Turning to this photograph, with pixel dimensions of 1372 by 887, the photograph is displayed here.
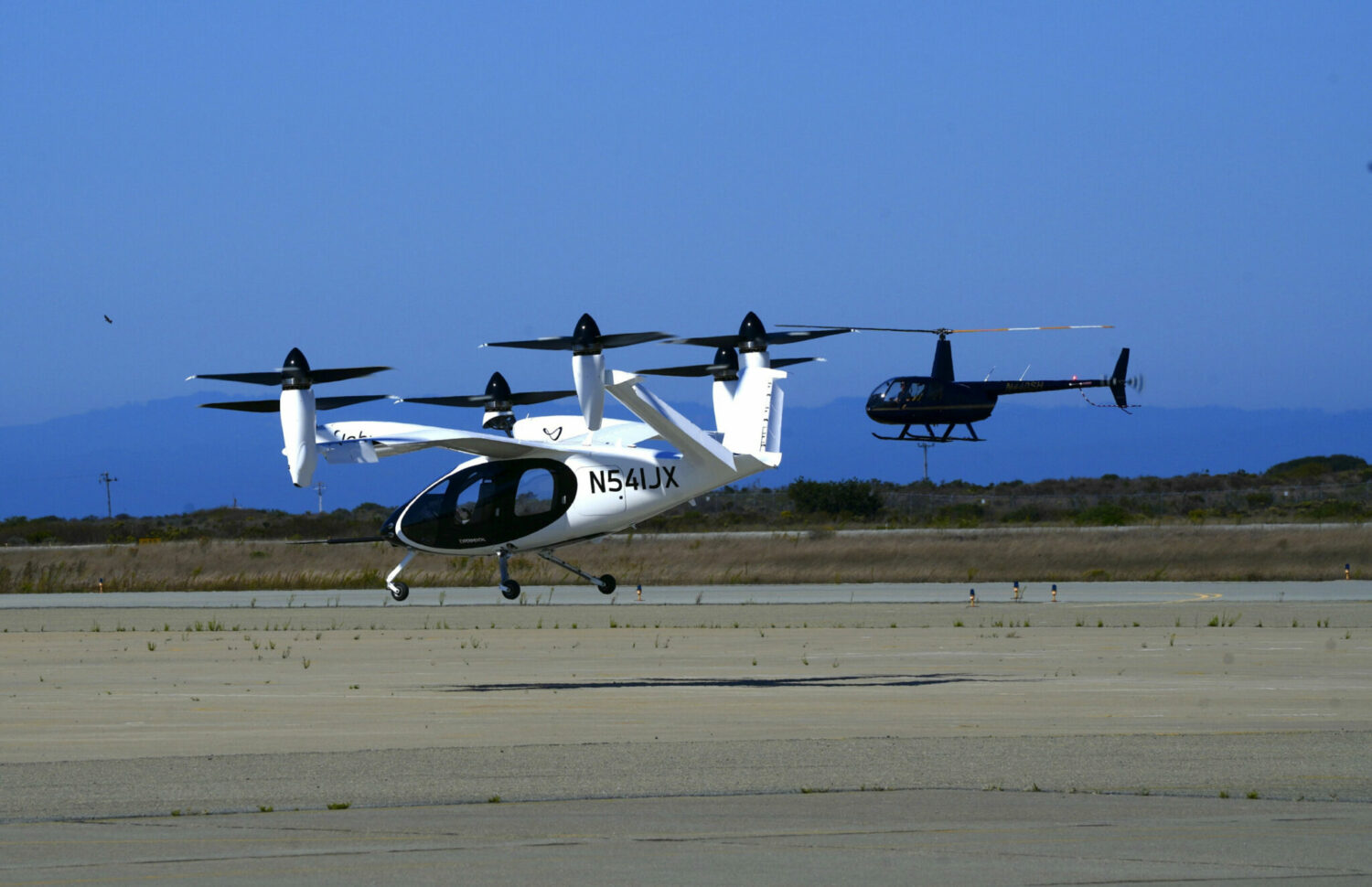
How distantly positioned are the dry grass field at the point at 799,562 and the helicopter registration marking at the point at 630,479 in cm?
1986

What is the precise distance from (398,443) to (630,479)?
30.5ft

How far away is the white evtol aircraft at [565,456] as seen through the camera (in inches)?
1109

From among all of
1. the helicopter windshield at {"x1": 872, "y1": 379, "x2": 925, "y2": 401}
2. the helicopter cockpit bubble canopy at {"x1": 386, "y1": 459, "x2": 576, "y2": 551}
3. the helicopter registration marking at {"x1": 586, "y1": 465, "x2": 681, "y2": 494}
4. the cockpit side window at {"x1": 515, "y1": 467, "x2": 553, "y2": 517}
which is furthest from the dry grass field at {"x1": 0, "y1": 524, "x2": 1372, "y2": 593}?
the helicopter registration marking at {"x1": 586, "y1": 465, "x2": 681, "y2": 494}

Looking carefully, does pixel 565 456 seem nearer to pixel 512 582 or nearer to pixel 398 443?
pixel 512 582

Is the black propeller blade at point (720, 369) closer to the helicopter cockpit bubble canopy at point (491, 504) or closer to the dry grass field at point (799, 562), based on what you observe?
the helicopter cockpit bubble canopy at point (491, 504)

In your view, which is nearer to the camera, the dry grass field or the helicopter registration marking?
the helicopter registration marking

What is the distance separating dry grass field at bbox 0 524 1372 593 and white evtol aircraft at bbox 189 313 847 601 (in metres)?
18.3

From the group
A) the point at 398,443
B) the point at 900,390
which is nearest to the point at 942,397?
the point at 900,390

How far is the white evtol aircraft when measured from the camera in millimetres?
28172

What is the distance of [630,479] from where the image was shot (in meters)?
35.2

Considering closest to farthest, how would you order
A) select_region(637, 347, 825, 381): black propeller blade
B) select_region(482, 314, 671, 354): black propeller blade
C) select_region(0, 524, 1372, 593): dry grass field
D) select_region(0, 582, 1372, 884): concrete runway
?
select_region(0, 582, 1372, 884): concrete runway, select_region(482, 314, 671, 354): black propeller blade, select_region(637, 347, 825, 381): black propeller blade, select_region(0, 524, 1372, 593): dry grass field

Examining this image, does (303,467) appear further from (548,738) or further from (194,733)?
(548,738)

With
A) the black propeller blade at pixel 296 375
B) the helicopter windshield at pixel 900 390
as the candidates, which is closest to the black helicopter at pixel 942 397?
the helicopter windshield at pixel 900 390

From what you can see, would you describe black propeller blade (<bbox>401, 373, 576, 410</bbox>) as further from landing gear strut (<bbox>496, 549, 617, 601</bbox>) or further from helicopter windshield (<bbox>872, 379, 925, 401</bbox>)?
helicopter windshield (<bbox>872, 379, 925, 401</bbox>)
